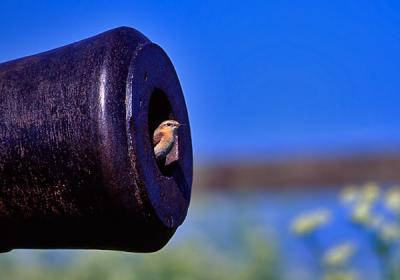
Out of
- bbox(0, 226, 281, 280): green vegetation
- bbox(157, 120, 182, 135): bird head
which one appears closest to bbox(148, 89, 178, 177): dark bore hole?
bbox(157, 120, 182, 135): bird head

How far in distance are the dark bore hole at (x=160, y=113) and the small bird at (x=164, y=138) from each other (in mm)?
26

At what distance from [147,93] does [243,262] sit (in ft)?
8.66

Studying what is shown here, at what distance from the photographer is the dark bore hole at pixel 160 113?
6.53ft

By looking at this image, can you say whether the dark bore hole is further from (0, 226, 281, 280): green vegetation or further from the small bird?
(0, 226, 281, 280): green vegetation

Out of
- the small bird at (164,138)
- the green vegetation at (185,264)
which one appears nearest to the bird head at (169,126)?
the small bird at (164,138)

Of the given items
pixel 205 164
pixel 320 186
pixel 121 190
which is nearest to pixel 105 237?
pixel 121 190

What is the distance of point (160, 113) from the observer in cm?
204

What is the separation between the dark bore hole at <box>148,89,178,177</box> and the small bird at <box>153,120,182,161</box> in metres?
0.03

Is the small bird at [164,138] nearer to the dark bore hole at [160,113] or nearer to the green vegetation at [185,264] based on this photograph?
the dark bore hole at [160,113]

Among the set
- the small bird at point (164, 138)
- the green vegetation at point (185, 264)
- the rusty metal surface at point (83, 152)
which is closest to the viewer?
the rusty metal surface at point (83, 152)

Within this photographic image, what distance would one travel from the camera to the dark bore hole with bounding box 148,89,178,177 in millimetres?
1989

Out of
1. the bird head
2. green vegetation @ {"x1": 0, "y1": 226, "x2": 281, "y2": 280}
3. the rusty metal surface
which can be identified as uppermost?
green vegetation @ {"x1": 0, "y1": 226, "x2": 281, "y2": 280}

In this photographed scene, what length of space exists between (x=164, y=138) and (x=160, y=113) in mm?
110

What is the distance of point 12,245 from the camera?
1.95m
